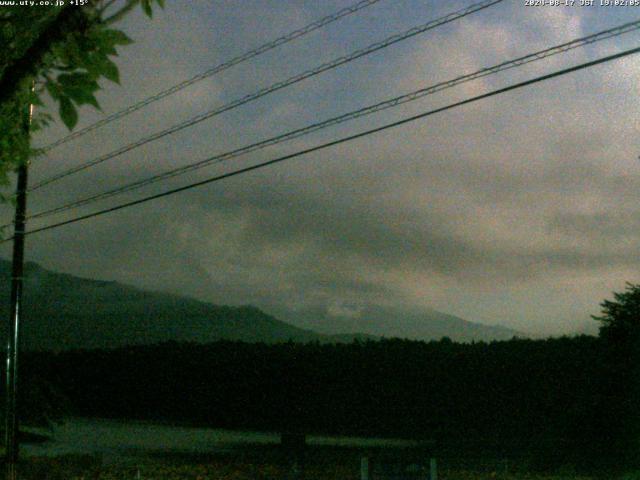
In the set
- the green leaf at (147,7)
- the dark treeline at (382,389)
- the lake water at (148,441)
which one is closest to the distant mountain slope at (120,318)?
the dark treeline at (382,389)

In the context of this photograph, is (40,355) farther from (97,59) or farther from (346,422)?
(97,59)

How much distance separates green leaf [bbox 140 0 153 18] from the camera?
367 cm

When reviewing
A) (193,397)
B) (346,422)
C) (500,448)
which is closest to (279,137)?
(500,448)

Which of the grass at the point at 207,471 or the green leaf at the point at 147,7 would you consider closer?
the green leaf at the point at 147,7

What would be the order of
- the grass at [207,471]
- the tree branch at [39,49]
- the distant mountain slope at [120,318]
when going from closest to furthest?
the tree branch at [39,49] → the grass at [207,471] → the distant mountain slope at [120,318]

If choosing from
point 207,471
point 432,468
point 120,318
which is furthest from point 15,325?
point 120,318

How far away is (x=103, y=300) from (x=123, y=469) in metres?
83.4

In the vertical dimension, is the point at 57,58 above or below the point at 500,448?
above

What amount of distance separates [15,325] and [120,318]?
69.4 metres

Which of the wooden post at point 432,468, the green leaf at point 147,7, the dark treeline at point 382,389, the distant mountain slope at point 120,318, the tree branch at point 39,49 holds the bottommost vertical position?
the wooden post at point 432,468

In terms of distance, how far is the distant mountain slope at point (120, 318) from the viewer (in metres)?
74.5

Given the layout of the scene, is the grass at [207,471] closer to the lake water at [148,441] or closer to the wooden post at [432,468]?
the lake water at [148,441]

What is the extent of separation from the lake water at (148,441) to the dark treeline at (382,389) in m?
1.36

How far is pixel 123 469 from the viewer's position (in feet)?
54.3
